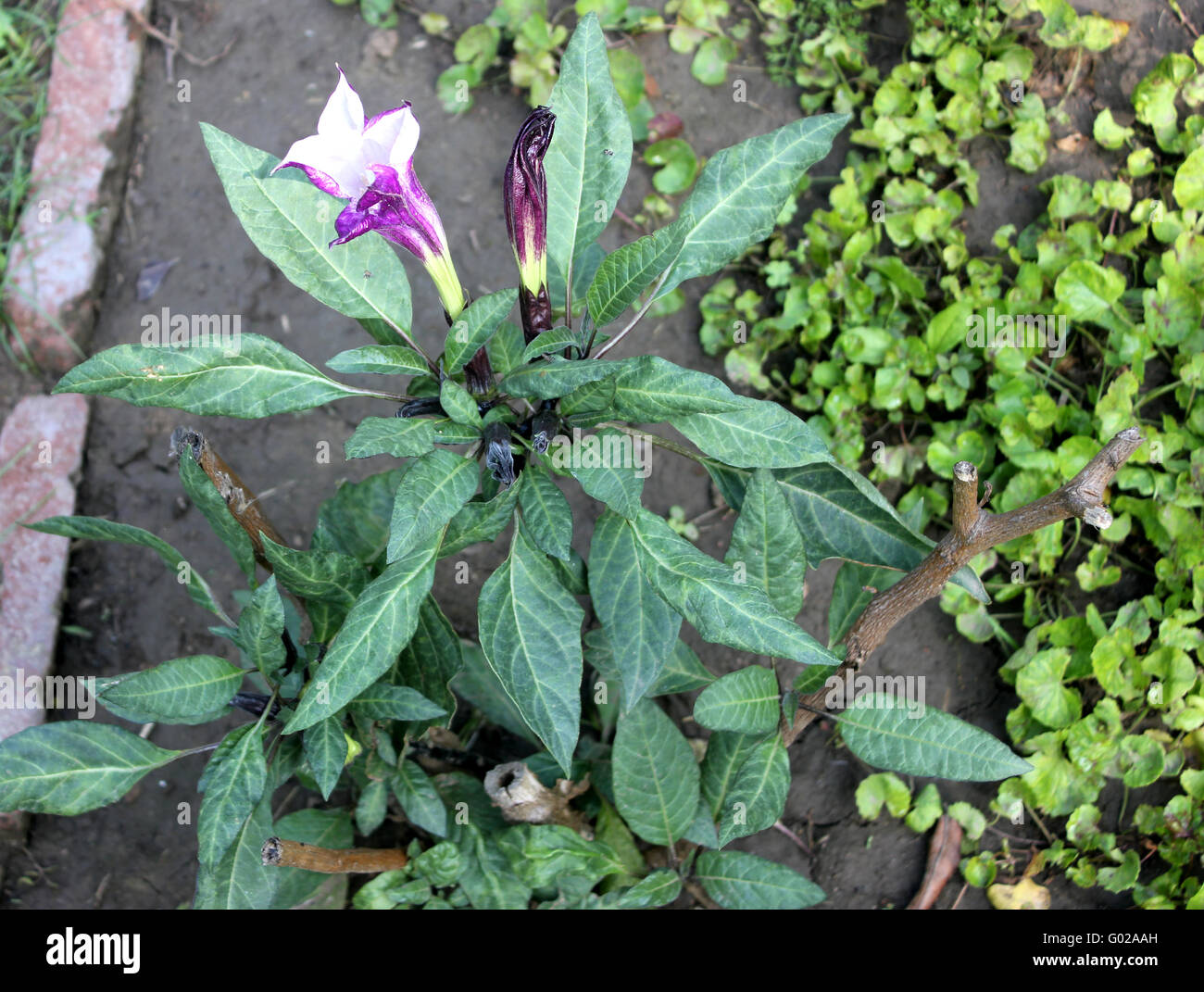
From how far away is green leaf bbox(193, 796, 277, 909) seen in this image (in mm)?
1879

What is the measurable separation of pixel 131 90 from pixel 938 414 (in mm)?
2866

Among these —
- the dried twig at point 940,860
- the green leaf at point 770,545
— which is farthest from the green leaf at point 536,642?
the dried twig at point 940,860

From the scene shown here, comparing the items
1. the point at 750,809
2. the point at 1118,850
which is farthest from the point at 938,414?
the point at 750,809

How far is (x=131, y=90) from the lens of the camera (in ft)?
10.5

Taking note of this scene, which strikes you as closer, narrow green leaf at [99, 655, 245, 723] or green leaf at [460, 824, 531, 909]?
narrow green leaf at [99, 655, 245, 723]

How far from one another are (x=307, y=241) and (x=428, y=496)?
54 cm

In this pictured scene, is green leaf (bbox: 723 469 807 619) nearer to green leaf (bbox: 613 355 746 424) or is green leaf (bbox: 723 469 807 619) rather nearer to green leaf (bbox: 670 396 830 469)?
green leaf (bbox: 670 396 830 469)

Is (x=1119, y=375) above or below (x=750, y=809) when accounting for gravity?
above

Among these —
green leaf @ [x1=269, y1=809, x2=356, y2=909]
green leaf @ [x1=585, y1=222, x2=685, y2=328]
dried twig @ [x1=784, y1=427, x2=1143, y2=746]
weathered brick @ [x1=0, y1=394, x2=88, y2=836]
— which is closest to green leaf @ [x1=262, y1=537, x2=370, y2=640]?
green leaf @ [x1=269, y1=809, x2=356, y2=909]

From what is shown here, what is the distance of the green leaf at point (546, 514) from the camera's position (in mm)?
1710

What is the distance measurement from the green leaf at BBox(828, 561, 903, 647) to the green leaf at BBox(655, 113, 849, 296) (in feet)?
2.46

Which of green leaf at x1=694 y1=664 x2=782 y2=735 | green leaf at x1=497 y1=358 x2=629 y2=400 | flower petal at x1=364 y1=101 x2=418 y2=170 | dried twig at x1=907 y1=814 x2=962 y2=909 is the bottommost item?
dried twig at x1=907 y1=814 x2=962 y2=909
